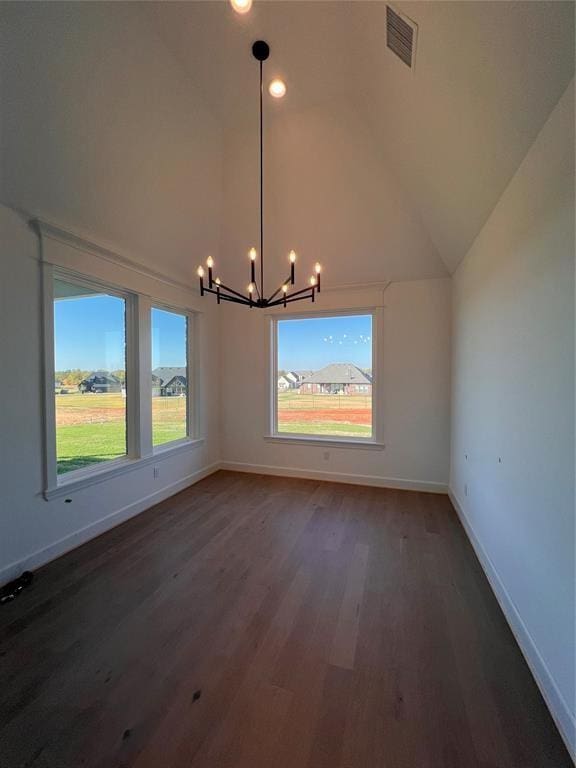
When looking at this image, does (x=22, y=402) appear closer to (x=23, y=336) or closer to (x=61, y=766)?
(x=23, y=336)

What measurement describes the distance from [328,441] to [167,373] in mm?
2433

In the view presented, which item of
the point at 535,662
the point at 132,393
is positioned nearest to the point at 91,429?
the point at 132,393

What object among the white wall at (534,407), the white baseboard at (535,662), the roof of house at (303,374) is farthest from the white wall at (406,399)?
the white baseboard at (535,662)

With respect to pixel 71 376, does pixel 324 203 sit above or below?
above

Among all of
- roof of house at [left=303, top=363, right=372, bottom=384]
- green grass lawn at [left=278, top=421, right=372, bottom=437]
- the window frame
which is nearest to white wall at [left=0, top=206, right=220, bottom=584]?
the window frame

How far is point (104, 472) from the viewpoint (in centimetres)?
302

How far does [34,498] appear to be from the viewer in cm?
244

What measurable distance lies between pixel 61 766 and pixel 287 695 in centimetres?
90

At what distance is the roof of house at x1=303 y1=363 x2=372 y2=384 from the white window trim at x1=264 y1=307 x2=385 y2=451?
0.19 m

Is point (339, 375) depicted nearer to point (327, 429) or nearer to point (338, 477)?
point (327, 429)

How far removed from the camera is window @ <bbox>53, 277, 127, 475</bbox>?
276 cm

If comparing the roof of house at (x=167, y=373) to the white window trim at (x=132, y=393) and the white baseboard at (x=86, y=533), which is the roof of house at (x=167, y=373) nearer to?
the white window trim at (x=132, y=393)

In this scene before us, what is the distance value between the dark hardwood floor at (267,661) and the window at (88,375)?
0.91 meters

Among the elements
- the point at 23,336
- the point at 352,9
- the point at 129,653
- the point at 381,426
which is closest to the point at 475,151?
the point at 352,9
